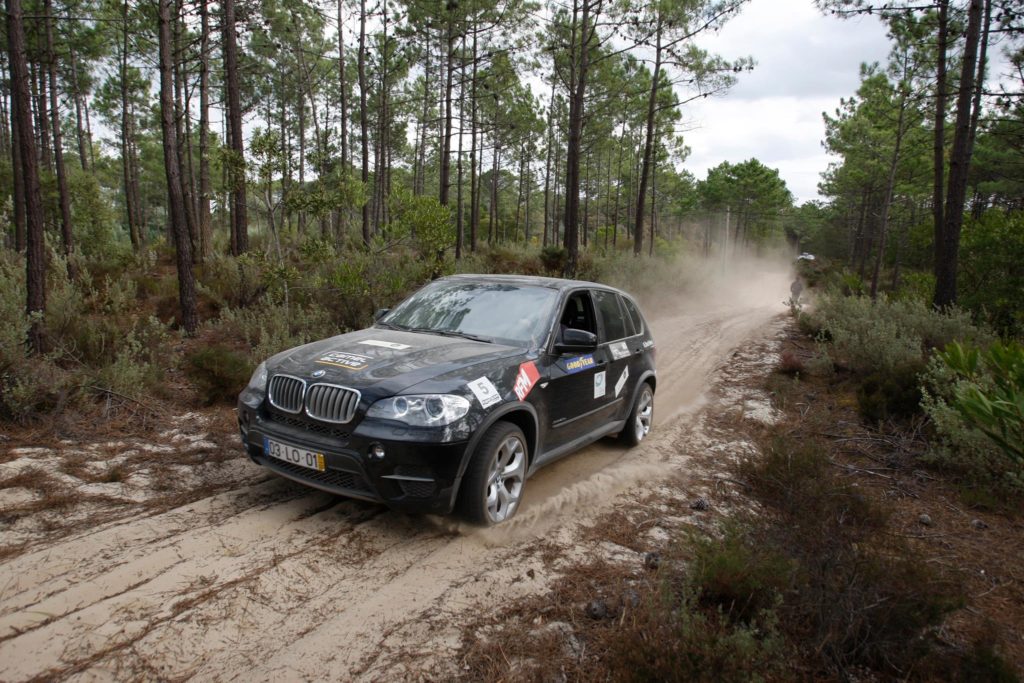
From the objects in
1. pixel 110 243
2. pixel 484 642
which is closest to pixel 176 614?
pixel 484 642

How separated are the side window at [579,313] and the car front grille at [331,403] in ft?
7.05

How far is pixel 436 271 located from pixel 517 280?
6.75 m

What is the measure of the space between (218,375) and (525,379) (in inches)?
162

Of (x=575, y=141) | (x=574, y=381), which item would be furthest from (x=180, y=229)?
(x=575, y=141)

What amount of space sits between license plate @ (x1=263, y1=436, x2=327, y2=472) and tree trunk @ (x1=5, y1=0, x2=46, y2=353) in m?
4.53

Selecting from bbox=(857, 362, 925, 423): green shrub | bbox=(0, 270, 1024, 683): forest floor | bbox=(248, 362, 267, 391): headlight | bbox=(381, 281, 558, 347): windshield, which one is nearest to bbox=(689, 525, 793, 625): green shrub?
bbox=(0, 270, 1024, 683): forest floor

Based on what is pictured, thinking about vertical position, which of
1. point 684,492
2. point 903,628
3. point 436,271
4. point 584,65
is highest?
point 584,65

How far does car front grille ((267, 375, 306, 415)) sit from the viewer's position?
394 centimetres

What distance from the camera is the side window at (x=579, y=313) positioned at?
17.5 ft

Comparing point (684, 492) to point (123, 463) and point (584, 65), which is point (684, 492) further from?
point (584, 65)

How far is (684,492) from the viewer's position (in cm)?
511

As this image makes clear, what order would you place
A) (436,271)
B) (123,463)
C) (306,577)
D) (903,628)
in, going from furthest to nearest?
(436,271) → (123,463) → (306,577) → (903,628)

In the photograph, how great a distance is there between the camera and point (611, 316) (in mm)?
5965

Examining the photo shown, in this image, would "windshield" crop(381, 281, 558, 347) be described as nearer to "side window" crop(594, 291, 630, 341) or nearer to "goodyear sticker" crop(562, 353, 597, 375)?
"goodyear sticker" crop(562, 353, 597, 375)
